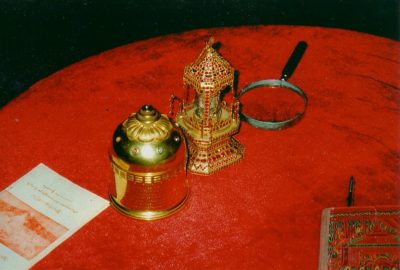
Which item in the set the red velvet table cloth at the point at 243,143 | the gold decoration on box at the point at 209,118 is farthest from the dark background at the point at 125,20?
the gold decoration on box at the point at 209,118

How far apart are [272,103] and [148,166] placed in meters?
0.57

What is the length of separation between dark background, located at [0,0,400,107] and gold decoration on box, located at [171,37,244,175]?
1.89m

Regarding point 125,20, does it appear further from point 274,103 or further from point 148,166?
point 148,166

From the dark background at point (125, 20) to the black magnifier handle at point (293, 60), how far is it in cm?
165

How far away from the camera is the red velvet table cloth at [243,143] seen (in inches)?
57.9

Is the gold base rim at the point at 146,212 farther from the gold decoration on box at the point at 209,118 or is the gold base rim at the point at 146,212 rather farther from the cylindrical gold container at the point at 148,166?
the gold decoration on box at the point at 209,118

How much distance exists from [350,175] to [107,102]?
0.79 meters

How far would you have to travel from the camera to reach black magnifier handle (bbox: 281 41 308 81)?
1.96m

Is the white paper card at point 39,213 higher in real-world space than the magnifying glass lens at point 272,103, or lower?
lower

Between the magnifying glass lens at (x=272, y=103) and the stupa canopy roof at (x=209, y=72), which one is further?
the magnifying glass lens at (x=272, y=103)

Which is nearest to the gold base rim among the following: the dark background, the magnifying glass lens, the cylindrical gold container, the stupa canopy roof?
the cylindrical gold container

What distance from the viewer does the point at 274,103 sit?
1.87 metres

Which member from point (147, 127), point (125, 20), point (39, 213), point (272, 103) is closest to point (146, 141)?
point (147, 127)

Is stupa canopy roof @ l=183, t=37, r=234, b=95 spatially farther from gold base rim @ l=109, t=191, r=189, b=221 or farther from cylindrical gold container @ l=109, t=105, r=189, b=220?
gold base rim @ l=109, t=191, r=189, b=221
